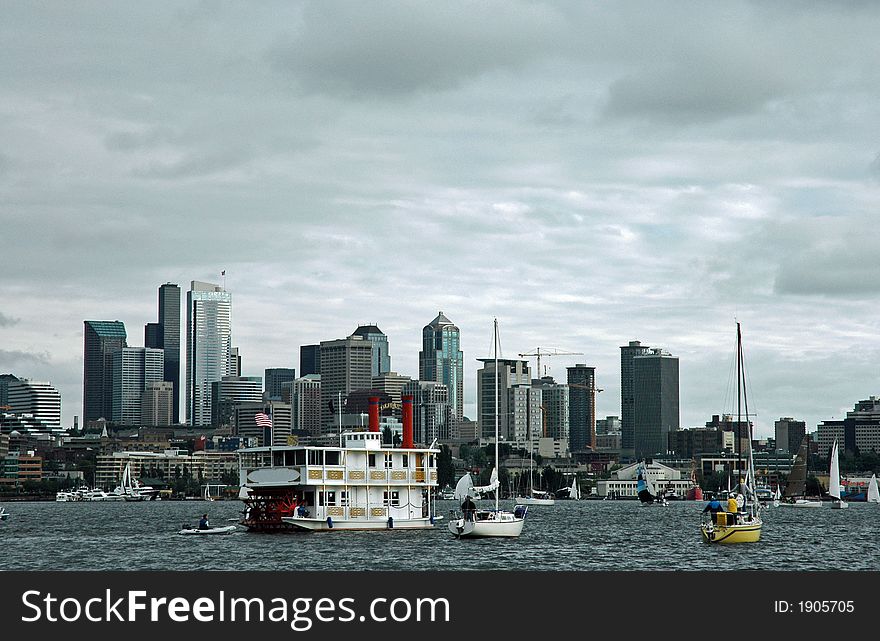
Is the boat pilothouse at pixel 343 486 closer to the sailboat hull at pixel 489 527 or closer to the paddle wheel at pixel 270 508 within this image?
the paddle wheel at pixel 270 508

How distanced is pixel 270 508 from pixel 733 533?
39030 millimetres

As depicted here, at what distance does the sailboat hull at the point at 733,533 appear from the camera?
4099 inches

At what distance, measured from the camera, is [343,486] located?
370ft

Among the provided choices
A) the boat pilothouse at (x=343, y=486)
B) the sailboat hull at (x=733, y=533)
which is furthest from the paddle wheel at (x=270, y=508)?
the sailboat hull at (x=733, y=533)

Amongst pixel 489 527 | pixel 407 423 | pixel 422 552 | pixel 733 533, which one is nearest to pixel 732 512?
pixel 733 533

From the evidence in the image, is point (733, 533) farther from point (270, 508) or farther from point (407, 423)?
point (270, 508)

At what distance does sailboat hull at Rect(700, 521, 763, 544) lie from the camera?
342 ft

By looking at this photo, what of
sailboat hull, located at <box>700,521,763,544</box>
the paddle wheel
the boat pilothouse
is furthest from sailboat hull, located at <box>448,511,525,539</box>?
sailboat hull, located at <box>700,521,763,544</box>

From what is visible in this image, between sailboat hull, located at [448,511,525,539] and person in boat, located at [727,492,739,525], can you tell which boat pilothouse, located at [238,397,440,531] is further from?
person in boat, located at [727,492,739,525]

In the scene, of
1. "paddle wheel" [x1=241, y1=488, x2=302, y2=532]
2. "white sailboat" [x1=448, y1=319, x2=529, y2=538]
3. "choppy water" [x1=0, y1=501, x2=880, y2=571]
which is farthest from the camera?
"paddle wheel" [x1=241, y1=488, x2=302, y2=532]

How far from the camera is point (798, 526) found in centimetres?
16225

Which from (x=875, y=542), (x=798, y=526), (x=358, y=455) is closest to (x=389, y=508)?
(x=358, y=455)

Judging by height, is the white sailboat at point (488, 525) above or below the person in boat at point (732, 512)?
below
